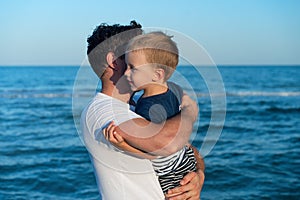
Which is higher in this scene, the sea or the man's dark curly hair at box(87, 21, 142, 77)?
the man's dark curly hair at box(87, 21, 142, 77)

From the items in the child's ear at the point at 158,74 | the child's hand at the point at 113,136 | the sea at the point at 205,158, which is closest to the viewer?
the child's hand at the point at 113,136

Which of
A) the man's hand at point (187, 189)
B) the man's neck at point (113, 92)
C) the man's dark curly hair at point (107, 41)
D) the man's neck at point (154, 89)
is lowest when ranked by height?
the man's hand at point (187, 189)

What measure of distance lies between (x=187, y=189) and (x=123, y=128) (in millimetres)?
506

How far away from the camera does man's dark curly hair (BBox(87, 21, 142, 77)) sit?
2.06 meters

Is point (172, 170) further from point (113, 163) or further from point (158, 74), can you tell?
point (158, 74)

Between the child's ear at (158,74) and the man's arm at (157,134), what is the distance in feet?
0.84

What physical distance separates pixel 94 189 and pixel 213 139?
565 centimetres

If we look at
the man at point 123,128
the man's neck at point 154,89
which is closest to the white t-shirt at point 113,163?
the man at point 123,128

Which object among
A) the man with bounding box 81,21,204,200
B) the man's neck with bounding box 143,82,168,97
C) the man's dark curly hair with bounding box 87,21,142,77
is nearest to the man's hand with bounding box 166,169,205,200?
the man with bounding box 81,21,204,200

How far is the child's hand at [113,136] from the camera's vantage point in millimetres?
1773

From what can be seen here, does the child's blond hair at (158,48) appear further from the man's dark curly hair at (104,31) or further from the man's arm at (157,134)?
the man's arm at (157,134)

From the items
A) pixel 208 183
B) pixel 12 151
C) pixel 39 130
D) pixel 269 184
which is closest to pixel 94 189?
pixel 208 183

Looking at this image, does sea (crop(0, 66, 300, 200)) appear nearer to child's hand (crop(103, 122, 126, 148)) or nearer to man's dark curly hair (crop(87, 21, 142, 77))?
man's dark curly hair (crop(87, 21, 142, 77))

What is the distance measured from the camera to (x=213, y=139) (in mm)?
2219
